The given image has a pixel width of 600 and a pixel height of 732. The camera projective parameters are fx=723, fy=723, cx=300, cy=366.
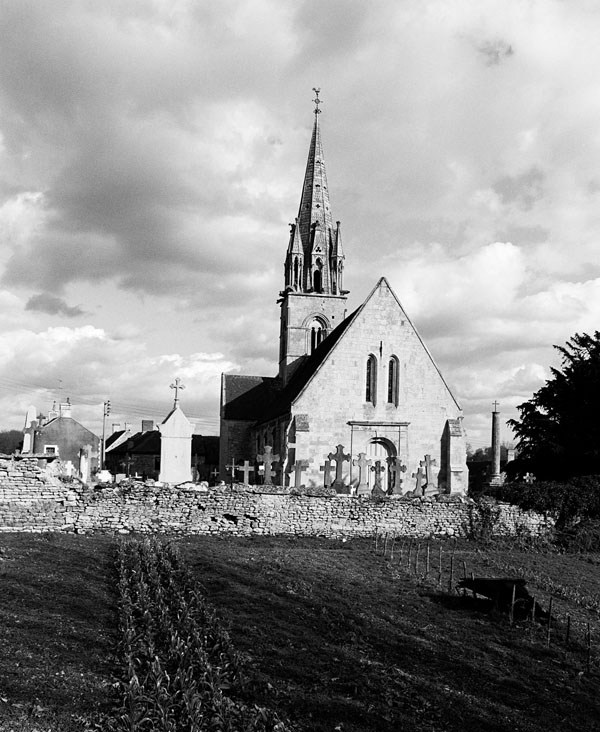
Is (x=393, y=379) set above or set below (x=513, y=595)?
above

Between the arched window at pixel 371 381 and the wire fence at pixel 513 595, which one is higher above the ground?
the arched window at pixel 371 381

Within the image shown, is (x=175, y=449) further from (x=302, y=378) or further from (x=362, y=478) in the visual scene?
(x=302, y=378)

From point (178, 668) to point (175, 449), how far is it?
76.5 ft

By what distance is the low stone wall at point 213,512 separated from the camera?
64.7 feet

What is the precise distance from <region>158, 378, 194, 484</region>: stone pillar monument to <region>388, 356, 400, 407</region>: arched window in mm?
10543

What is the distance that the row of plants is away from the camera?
21.7 feet

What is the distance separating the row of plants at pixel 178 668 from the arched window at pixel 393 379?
24549mm

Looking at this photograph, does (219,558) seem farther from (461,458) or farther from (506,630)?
(461,458)

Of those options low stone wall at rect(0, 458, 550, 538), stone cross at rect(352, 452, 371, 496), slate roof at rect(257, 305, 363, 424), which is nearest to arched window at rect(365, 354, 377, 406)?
slate roof at rect(257, 305, 363, 424)

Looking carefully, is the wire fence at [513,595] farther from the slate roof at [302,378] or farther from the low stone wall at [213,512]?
the slate roof at [302,378]

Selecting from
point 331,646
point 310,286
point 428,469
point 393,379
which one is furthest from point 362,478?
point 310,286

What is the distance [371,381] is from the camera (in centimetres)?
3591

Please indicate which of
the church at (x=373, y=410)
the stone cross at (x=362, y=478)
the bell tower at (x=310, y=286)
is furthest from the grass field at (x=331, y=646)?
the bell tower at (x=310, y=286)

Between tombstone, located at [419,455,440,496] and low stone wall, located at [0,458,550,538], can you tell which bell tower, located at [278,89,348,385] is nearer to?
tombstone, located at [419,455,440,496]
